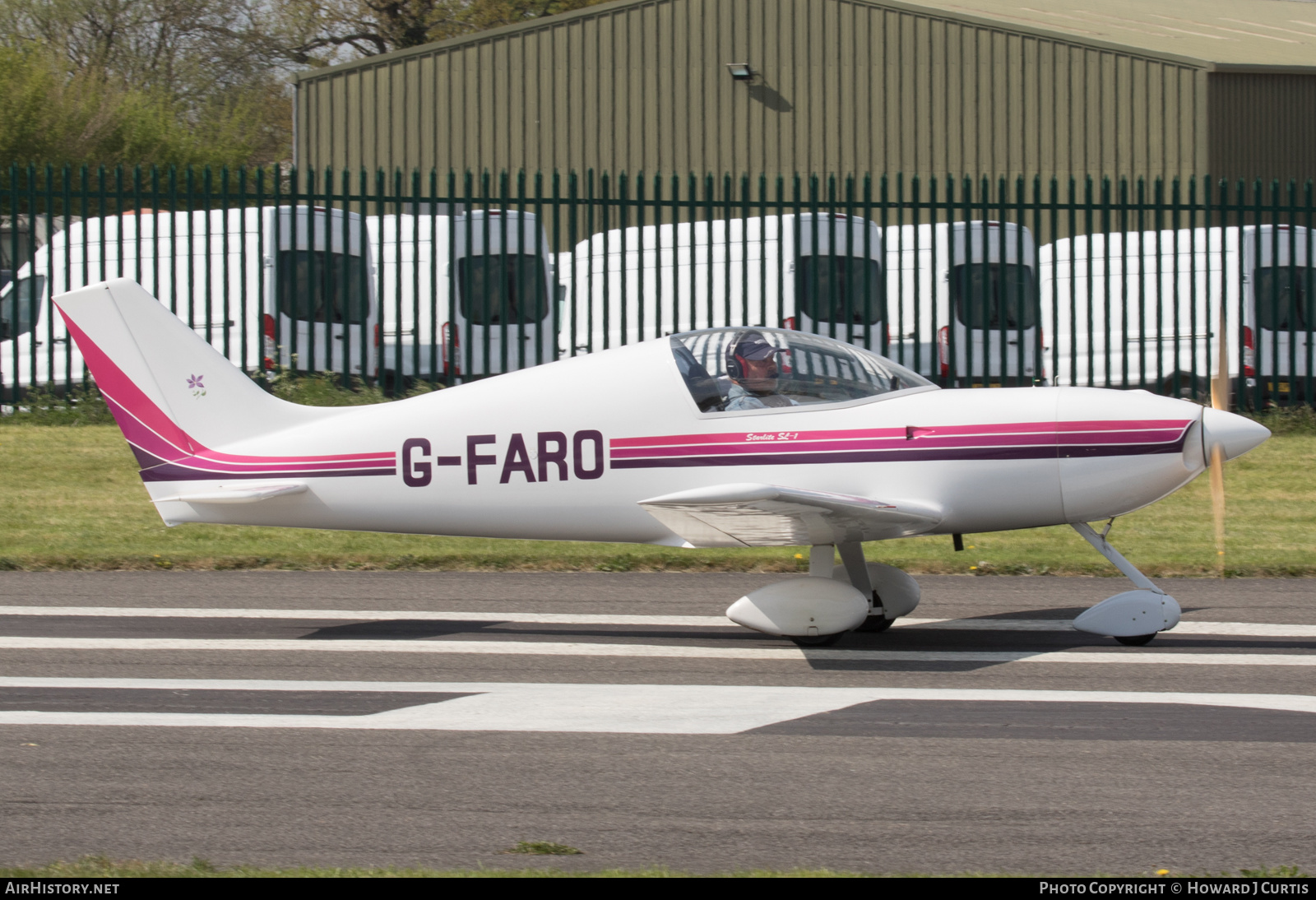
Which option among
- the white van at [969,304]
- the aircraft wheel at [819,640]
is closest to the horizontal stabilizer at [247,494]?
the aircraft wheel at [819,640]

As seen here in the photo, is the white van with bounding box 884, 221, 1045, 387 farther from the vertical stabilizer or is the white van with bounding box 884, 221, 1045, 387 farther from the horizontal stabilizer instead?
the horizontal stabilizer

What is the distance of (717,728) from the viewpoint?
6.07 metres

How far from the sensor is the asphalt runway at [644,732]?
462 centimetres

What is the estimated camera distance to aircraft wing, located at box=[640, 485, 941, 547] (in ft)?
22.9

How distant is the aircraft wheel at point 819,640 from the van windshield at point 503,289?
8355 millimetres

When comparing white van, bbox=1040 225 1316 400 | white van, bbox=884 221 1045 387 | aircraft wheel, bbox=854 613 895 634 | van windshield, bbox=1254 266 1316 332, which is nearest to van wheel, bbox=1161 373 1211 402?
white van, bbox=1040 225 1316 400

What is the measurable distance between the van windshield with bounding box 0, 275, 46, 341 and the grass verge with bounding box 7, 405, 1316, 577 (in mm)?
3075

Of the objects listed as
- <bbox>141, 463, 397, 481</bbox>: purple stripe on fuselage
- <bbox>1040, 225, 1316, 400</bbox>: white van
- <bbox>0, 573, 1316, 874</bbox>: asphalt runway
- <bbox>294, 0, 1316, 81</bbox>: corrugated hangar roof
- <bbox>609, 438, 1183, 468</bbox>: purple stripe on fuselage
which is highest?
<bbox>294, 0, 1316, 81</bbox>: corrugated hangar roof

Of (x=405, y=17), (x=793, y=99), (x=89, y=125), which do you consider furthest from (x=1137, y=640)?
(x=405, y=17)

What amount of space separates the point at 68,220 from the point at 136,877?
1302 centimetres

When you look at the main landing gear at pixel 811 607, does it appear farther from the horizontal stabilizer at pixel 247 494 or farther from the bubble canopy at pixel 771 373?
the horizontal stabilizer at pixel 247 494

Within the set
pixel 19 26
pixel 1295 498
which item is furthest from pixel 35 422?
pixel 19 26

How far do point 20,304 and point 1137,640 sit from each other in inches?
528

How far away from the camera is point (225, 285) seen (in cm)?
1547
